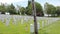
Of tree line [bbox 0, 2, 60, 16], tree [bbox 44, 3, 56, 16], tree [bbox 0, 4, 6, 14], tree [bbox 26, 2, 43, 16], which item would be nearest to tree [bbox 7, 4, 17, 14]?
tree line [bbox 0, 2, 60, 16]

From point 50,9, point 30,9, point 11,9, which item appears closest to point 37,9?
point 30,9

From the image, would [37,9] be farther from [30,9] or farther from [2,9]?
[2,9]

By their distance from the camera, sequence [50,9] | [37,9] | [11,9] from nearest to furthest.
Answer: [11,9]
[37,9]
[50,9]

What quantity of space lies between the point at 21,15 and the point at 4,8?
0.62 meters

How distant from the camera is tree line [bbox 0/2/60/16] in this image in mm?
5474

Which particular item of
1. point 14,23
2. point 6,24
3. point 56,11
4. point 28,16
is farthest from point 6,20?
point 56,11

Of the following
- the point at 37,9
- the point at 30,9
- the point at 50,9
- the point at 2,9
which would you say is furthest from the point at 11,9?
the point at 50,9

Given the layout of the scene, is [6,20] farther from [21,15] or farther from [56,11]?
[56,11]

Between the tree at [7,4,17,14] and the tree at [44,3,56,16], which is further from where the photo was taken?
the tree at [44,3,56,16]

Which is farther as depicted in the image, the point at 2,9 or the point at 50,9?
the point at 50,9

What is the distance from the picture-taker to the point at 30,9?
5578mm

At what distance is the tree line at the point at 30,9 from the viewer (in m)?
5.47

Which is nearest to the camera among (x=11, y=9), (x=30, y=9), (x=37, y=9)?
(x=11, y=9)

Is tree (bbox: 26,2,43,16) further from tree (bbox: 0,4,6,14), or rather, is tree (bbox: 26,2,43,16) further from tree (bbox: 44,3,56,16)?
tree (bbox: 0,4,6,14)
